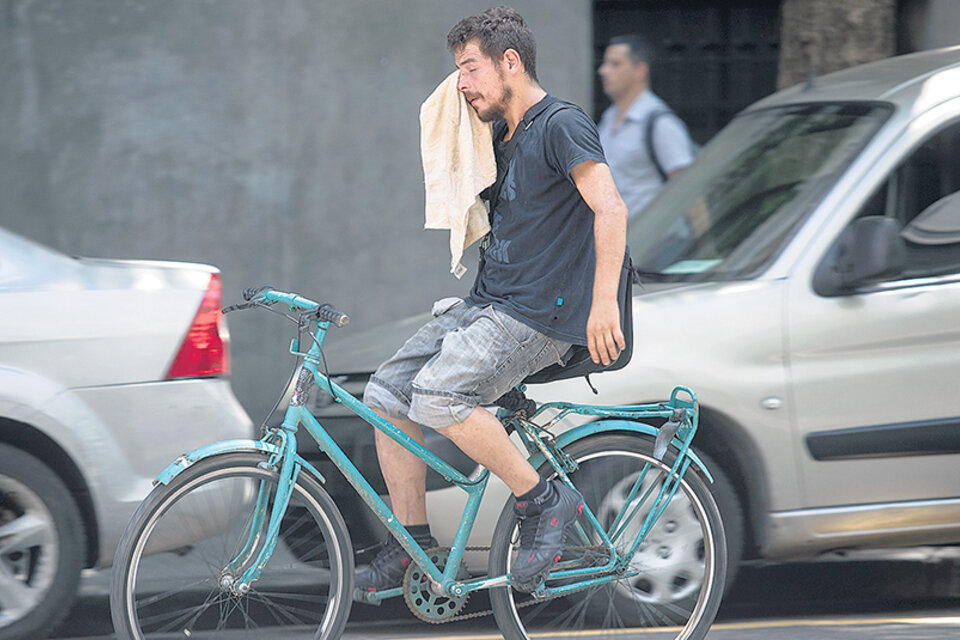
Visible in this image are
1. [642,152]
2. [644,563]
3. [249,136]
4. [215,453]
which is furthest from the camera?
[249,136]

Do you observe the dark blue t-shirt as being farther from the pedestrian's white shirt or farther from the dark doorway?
the dark doorway

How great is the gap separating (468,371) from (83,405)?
135cm

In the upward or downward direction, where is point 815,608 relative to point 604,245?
downward

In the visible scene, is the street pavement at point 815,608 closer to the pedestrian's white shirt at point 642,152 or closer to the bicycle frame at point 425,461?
the bicycle frame at point 425,461

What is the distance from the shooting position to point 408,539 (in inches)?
149

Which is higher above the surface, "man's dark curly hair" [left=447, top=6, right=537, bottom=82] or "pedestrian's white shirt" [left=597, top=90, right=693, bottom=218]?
"man's dark curly hair" [left=447, top=6, right=537, bottom=82]

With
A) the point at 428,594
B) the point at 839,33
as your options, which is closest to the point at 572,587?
the point at 428,594

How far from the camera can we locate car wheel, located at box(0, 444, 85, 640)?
4129 millimetres

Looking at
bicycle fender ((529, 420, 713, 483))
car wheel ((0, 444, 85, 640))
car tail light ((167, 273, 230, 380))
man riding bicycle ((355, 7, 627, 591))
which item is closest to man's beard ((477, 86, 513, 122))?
man riding bicycle ((355, 7, 627, 591))

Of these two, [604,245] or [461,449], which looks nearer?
[604,245]

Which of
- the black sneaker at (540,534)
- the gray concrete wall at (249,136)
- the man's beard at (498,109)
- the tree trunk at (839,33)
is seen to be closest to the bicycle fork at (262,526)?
the black sneaker at (540,534)

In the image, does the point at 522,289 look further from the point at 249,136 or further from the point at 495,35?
the point at 249,136

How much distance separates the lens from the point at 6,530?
13.6 feet

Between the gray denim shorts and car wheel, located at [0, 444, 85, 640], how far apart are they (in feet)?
3.66
